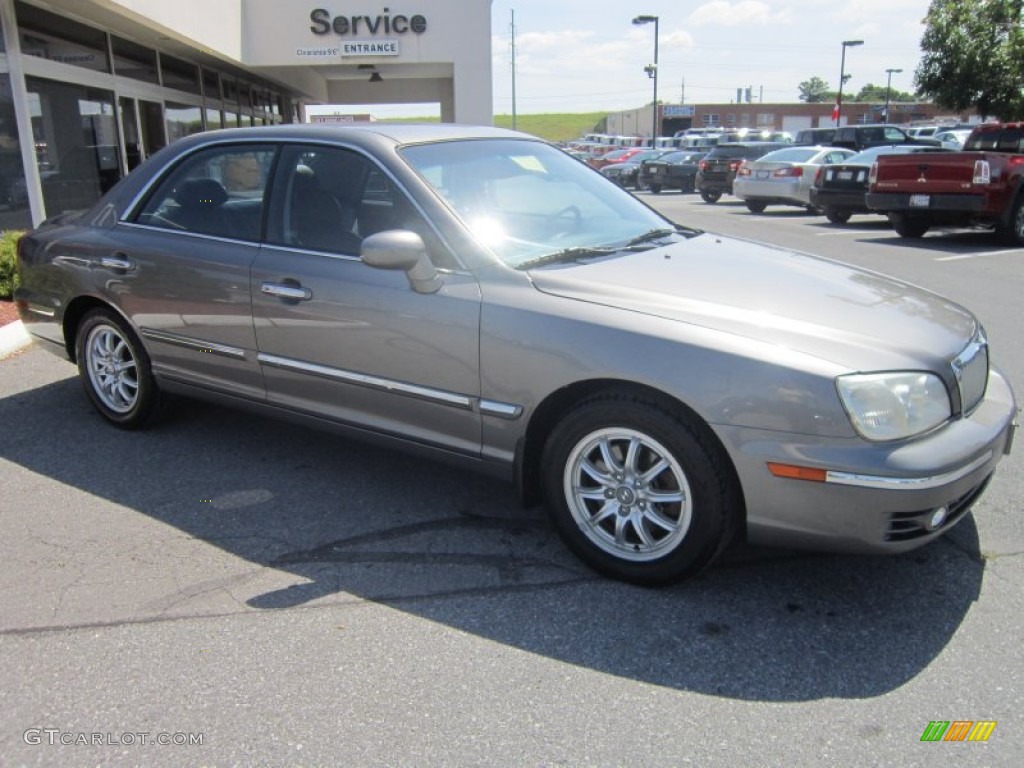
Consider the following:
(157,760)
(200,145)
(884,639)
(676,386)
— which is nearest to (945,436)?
(884,639)

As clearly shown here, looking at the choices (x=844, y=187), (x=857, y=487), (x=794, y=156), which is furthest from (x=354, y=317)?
(x=794, y=156)

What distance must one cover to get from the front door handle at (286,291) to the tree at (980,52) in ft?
83.3

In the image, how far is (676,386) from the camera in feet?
9.52

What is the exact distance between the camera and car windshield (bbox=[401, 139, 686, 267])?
363 centimetres

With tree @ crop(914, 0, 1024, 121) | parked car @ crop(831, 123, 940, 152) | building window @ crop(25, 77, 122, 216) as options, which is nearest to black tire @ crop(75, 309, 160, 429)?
building window @ crop(25, 77, 122, 216)

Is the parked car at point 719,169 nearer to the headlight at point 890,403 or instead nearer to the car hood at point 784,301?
the car hood at point 784,301

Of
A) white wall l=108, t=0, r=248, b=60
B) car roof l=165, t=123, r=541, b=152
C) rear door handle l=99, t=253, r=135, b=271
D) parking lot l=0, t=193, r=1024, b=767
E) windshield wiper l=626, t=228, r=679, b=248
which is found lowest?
parking lot l=0, t=193, r=1024, b=767

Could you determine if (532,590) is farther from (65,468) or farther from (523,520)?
(65,468)

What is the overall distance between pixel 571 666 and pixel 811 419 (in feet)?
3.59

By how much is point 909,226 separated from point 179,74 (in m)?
13.0

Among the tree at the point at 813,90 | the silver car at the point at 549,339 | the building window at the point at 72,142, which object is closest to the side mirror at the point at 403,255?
the silver car at the point at 549,339

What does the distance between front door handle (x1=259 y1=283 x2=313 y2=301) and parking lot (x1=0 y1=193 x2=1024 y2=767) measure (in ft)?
3.07

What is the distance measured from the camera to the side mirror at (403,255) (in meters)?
3.33

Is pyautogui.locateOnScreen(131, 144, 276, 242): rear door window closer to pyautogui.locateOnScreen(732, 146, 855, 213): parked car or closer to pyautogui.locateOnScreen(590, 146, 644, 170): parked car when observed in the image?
pyautogui.locateOnScreen(732, 146, 855, 213): parked car
